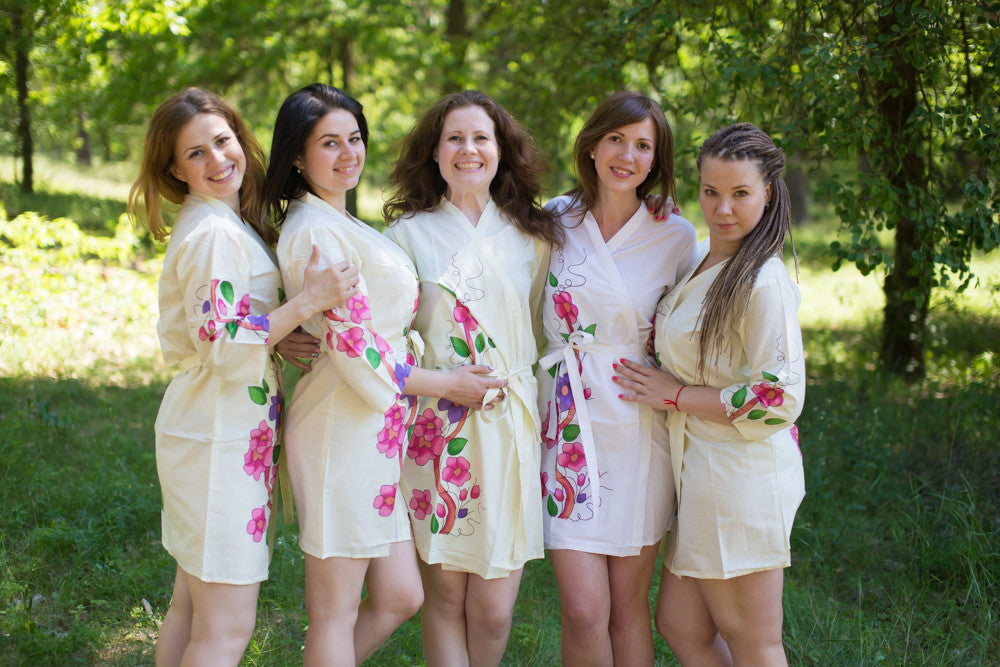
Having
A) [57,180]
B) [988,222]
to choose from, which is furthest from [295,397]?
[57,180]

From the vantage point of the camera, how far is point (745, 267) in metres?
2.36

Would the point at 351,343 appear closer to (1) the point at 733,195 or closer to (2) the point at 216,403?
(2) the point at 216,403

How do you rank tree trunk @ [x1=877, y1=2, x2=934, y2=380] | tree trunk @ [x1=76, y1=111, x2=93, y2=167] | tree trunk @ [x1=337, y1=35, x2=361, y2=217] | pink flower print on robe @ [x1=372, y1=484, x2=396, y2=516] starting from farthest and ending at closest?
tree trunk @ [x1=76, y1=111, x2=93, y2=167], tree trunk @ [x1=337, y1=35, x2=361, y2=217], tree trunk @ [x1=877, y1=2, x2=934, y2=380], pink flower print on robe @ [x1=372, y1=484, x2=396, y2=516]

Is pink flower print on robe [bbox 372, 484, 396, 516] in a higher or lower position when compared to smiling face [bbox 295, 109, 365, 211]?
lower

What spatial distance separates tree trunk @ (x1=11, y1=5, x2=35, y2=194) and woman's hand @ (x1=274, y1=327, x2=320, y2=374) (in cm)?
Answer: 496

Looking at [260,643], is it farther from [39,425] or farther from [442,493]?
[39,425]

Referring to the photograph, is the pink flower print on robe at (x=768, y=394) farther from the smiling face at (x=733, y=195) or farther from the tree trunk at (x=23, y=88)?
the tree trunk at (x=23, y=88)

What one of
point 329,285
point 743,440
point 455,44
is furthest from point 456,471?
point 455,44

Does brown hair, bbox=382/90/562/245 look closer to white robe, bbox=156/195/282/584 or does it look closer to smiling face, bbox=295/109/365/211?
smiling face, bbox=295/109/365/211

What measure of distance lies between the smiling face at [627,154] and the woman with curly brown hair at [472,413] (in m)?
0.27

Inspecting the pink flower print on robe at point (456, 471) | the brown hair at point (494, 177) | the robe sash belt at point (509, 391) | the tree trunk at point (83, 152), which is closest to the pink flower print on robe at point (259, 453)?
the pink flower print on robe at point (456, 471)

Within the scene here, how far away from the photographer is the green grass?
10.5 feet

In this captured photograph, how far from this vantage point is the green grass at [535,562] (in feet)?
10.5

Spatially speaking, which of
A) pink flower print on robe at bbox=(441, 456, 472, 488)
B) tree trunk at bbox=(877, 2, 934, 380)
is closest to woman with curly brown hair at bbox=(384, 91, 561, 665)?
pink flower print on robe at bbox=(441, 456, 472, 488)
